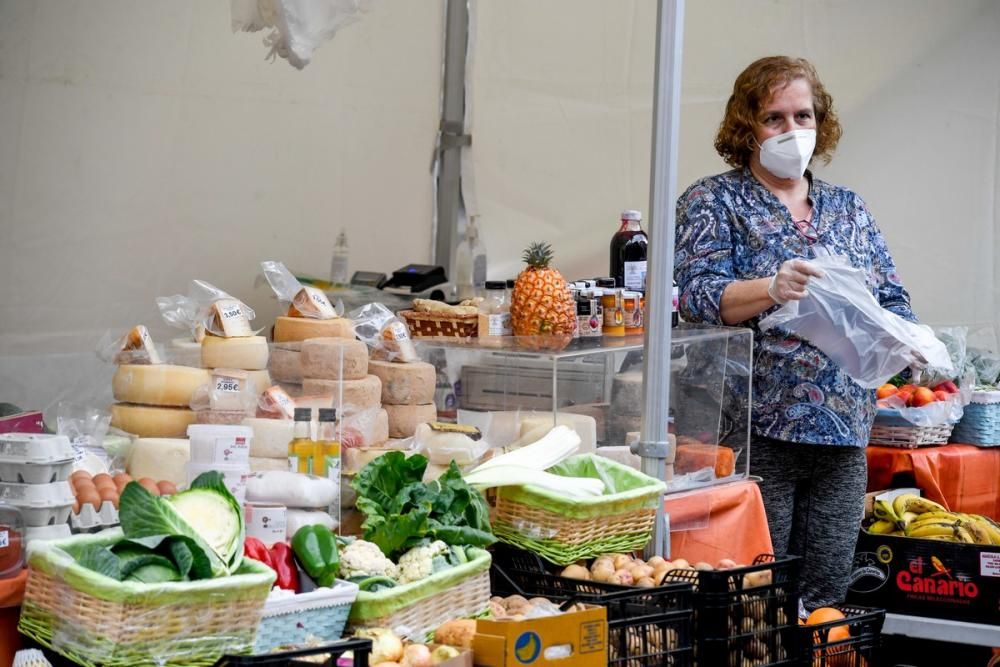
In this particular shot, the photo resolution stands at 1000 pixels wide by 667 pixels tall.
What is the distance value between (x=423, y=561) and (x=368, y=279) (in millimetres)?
2974

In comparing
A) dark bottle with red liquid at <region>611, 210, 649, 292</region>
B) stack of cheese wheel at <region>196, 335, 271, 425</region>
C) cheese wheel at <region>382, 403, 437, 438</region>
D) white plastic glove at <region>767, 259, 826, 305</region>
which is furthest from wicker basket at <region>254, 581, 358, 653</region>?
dark bottle with red liquid at <region>611, 210, 649, 292</region>

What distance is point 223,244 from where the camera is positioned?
536 centimetres

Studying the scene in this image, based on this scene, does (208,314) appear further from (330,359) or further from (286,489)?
(286,489)

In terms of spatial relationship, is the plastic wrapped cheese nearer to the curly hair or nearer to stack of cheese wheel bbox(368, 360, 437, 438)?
stack of cheese wheel bbox(368, 360, 437, 438)

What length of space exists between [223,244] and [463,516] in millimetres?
2752

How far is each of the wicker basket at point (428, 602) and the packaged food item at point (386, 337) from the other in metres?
0.89

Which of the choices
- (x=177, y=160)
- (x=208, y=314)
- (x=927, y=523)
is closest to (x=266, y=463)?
(x=208, y=314)

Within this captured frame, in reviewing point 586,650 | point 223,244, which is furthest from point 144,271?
point 586,650

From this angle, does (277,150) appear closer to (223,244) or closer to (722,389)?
(223,244)

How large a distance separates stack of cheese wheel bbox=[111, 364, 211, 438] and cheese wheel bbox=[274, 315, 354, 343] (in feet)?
1.24

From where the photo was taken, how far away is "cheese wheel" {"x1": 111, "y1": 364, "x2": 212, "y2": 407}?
3143mm

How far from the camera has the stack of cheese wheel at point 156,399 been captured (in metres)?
3.12

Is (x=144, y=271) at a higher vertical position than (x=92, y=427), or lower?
higher

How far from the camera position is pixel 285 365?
3322mm
